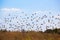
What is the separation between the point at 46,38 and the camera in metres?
7.14

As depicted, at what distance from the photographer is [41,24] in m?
7.67

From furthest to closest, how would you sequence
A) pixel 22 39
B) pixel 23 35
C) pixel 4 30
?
pixel 4 30, pixel 23 35, pixel 22 39

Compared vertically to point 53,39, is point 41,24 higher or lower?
higher

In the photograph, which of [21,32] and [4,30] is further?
[4,30]

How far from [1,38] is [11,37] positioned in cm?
37

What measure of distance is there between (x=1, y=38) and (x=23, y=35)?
0.90 metres

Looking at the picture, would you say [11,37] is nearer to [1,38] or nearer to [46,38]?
[1,38]

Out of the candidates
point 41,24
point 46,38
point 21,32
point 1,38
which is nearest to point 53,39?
point 46,38

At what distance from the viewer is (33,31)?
8.06m

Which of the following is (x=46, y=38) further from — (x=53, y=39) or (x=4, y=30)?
(x=4, y=30)

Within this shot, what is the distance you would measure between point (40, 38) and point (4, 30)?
2.18 m

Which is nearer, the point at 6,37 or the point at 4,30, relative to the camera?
the point at 6,37

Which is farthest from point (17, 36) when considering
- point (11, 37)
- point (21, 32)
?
point (21, 32)

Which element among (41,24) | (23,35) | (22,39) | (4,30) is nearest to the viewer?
(22,39)
